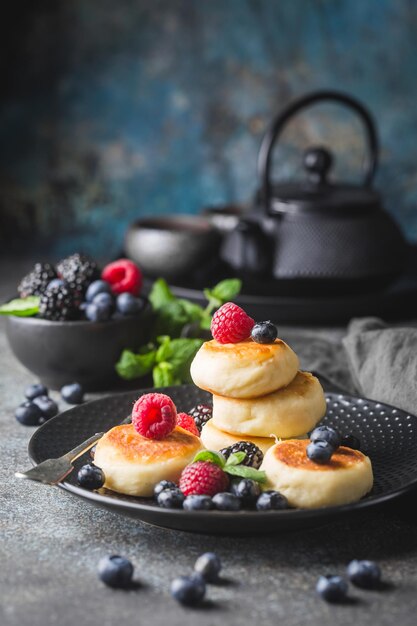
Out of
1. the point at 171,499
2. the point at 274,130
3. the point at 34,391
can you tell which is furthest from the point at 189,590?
the point at 274,130

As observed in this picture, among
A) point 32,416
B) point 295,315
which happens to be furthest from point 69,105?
point 32,416

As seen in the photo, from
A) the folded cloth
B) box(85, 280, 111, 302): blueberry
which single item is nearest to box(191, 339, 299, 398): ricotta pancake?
the folded cloth

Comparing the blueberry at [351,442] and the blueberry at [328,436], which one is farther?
the blueberry at [351,442]

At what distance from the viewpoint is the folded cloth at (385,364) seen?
2.25 metres

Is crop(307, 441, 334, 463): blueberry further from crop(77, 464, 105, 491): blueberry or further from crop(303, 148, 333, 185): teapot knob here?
crop(303, 148, 333, 185): teapot knob

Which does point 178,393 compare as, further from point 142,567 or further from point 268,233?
point 268,233

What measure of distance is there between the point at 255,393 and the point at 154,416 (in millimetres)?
191

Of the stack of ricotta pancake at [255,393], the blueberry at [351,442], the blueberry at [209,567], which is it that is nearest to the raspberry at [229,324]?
the stack of ricotta pancake at [255,393]

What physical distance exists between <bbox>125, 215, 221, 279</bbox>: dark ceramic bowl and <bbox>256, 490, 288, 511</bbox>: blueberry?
171 centimetres

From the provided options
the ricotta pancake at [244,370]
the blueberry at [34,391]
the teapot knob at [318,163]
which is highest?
the teapot knob at [318,163]

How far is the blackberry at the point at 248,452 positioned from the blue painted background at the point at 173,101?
2.73 metres

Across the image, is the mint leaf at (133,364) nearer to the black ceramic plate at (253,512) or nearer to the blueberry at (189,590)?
the black ceramic plate at (253,512)

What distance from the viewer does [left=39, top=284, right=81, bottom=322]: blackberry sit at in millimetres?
2439

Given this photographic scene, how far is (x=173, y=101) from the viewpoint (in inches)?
170
